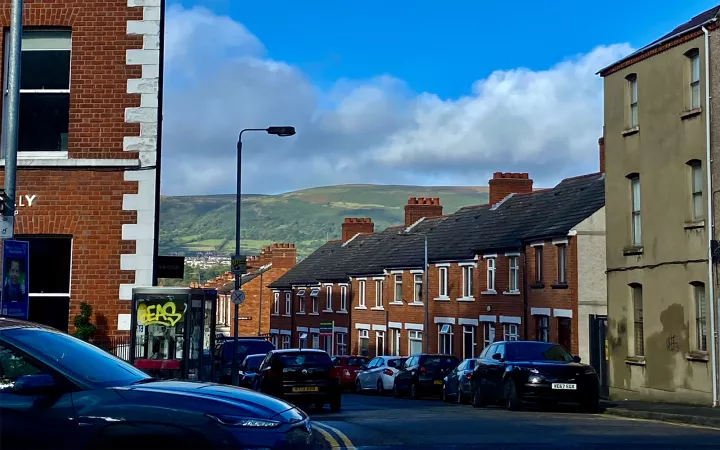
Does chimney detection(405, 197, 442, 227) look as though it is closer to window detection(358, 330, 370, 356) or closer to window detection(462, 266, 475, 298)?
window detection(358, 330, 370, 356)

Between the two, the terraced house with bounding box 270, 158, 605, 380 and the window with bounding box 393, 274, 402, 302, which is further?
the window with bounding box 393, 274, 402, 302

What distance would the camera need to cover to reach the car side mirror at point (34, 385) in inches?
282

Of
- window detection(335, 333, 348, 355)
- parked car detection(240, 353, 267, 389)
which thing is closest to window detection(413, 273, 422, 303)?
window detection(335, 333, 348, 355)

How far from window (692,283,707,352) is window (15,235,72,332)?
637 inches

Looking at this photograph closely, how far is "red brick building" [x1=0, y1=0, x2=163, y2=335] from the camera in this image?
1711cm

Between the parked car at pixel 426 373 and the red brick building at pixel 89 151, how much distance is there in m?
19.4

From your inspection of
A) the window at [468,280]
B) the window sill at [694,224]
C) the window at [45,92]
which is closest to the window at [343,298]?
the window at [468,280]

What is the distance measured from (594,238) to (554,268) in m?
2.05

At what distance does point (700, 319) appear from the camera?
85.0 feet

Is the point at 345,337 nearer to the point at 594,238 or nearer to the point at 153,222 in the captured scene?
the point at 594,238

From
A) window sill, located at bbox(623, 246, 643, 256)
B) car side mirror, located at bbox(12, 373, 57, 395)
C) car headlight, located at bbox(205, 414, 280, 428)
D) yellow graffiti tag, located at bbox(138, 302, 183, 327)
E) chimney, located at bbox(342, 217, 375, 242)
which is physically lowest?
car headlight, located at bbox(205, 414, 280, 428)

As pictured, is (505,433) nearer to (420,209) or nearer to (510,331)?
(510,331)

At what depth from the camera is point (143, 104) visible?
17.3m

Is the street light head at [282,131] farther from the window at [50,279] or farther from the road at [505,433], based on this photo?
the window at [50,279]
